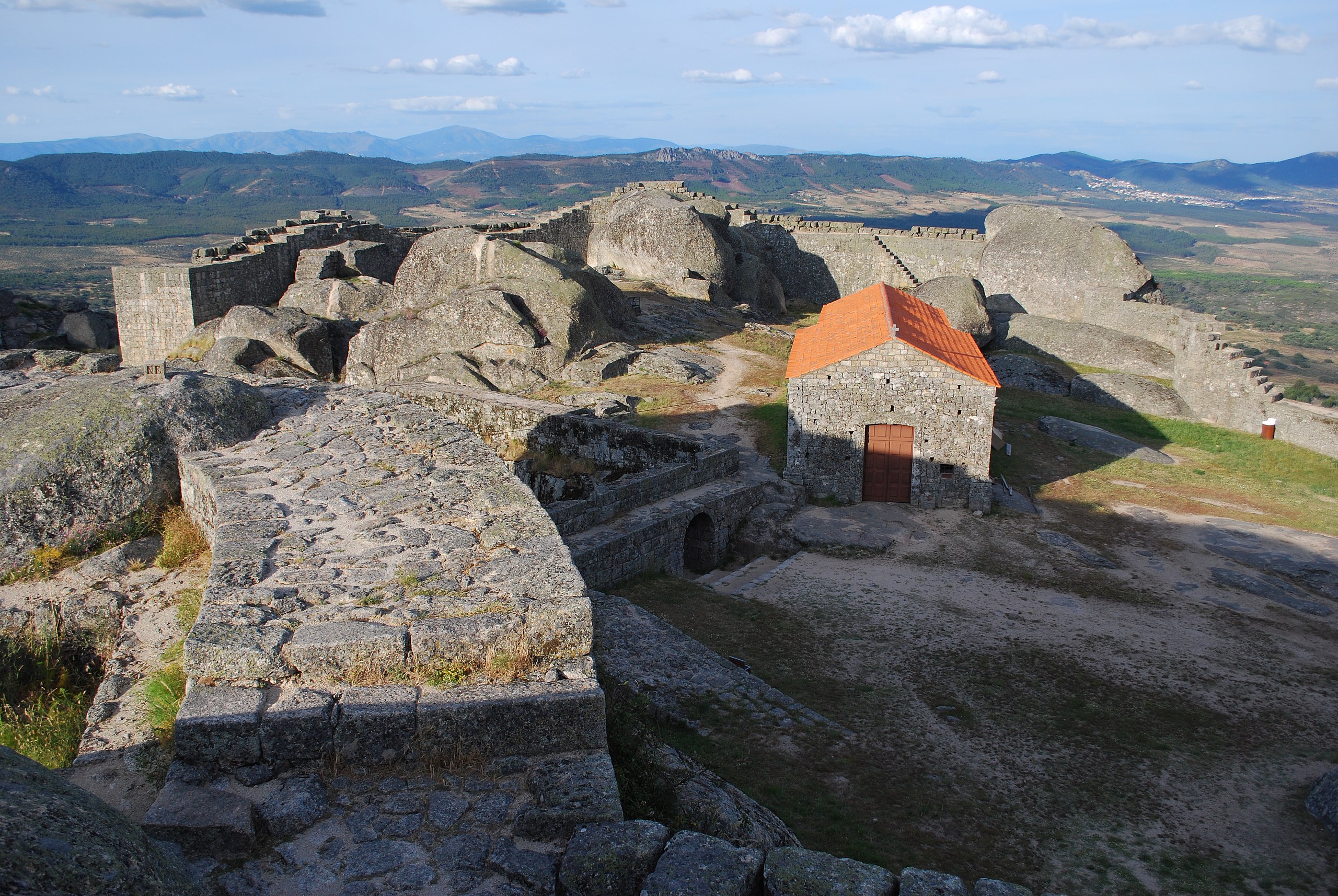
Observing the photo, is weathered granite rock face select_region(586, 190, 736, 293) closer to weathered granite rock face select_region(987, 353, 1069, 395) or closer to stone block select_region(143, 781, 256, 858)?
weathered granite rock face select_region(987, 353, 1069, 395)

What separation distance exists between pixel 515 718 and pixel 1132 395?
2470 centimetres

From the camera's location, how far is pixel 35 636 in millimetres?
5508

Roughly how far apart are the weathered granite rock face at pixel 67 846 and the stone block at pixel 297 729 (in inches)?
30.9

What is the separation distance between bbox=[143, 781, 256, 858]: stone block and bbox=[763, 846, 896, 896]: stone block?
218cm

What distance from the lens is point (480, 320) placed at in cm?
2067

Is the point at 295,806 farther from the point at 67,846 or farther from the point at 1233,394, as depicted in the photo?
the point at 1233,394

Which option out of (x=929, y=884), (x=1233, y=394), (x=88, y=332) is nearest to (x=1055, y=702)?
Answer: (x=929, y=884)

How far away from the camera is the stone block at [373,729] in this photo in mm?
4168

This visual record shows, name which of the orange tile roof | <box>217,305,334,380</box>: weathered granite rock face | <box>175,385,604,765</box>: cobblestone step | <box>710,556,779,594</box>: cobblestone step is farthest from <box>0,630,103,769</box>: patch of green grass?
<box>217,305,334,380</box>: weathered granite rock face

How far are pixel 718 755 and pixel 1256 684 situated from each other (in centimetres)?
703

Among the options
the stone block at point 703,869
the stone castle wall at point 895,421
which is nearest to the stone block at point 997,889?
the stone block at point 703,869

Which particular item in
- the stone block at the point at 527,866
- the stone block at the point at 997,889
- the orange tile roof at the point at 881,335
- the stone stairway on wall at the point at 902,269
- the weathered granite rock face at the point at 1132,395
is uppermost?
the stone stairway on wall at the point at 902,269

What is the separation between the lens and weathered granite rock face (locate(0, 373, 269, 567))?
5969mm

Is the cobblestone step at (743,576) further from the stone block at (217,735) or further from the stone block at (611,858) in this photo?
the stone block at (217,735)
